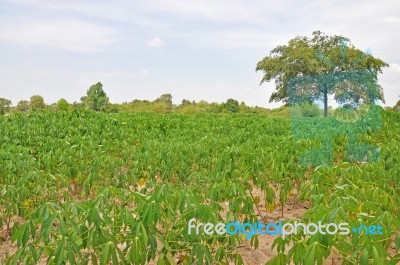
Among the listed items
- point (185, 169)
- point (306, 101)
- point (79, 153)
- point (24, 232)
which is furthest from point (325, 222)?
point (306, 101)

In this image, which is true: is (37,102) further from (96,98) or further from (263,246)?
(263,246)

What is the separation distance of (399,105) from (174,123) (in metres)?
41.7

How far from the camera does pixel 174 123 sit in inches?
611

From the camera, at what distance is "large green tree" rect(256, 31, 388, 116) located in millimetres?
31698

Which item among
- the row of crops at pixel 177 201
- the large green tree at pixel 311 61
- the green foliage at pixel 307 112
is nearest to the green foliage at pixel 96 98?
the large green tree at pixel 311 61

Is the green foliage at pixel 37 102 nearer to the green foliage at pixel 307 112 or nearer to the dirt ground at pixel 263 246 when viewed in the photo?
the green foliage at pixel 307 112

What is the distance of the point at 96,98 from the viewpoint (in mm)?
61562

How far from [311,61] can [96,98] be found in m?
39.7

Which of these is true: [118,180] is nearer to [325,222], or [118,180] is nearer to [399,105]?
[325,222]

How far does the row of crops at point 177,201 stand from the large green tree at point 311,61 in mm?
22201

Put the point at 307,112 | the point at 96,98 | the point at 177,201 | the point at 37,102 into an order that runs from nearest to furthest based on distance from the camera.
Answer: the point at 177,201 → the point at 307,112 → the point at 96,98 → the point at 37,102

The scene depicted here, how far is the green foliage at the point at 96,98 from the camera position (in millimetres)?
60469

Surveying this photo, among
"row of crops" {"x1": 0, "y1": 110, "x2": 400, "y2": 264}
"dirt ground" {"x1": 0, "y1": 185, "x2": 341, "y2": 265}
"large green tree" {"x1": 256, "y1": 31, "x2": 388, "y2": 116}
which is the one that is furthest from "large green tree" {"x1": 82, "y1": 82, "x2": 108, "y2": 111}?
"dirt ground" {"x1": 0, "y1": 185, "x2": 341, "y2": 265}

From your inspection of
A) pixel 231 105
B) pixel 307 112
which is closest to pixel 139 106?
pixel 231 105
